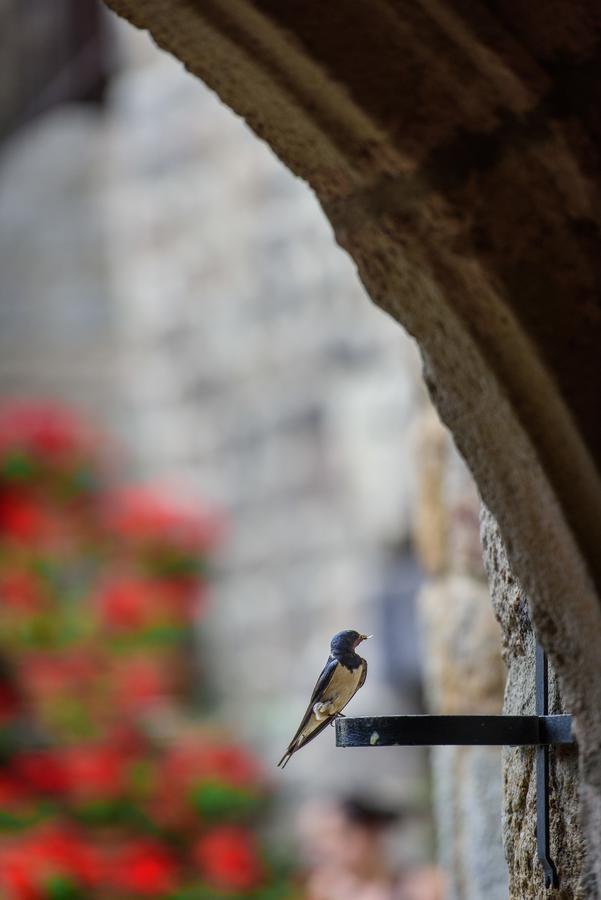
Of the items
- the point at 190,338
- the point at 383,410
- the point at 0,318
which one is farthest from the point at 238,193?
the point at 0,318

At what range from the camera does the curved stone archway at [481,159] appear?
83 centimetres

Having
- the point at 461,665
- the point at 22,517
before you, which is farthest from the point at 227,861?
the point at 461,665

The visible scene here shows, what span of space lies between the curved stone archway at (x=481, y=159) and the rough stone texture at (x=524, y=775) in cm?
22

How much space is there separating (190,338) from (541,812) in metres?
3.64

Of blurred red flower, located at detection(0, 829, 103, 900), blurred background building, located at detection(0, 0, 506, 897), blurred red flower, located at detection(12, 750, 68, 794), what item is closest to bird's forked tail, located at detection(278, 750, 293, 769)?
blurred red flower, located at detection(0, 829, 103, 900)

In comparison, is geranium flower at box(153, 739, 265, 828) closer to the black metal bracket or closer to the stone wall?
the stone wall

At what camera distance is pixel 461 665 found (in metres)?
2.07

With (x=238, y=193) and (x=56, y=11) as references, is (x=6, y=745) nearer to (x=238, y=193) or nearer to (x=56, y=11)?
(x=238, y=193)

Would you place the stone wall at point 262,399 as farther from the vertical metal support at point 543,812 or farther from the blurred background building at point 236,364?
the vertical metal support at point 543,812

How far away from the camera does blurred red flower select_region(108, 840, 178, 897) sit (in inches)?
121

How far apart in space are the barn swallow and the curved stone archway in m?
0.26

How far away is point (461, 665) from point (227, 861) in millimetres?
1761

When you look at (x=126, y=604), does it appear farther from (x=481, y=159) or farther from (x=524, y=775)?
(x=481, y=159)

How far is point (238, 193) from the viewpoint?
14.6 ft
